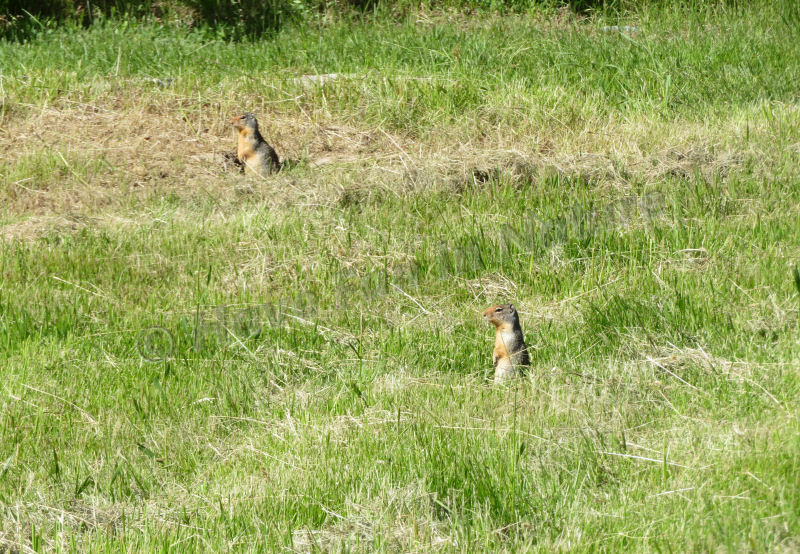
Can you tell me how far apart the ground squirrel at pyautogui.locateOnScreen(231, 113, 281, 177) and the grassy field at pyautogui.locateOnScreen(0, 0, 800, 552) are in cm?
15

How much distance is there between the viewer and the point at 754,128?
8930 mm

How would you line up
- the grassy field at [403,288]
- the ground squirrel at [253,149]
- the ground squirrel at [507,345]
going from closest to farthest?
the grassy field at [403,288], the ground squirrel at [507,345], the ground squirrel at [253,149]

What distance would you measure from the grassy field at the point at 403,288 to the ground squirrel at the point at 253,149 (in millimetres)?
151

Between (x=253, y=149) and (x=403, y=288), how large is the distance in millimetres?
2649

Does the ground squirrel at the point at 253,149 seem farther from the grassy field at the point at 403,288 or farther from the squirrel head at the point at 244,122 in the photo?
the grassy field at the point at 403,288

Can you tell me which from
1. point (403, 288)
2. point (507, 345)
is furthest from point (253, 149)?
point (507, 345)

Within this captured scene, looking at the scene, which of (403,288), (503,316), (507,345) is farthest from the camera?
(403,288)

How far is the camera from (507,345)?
546 cm

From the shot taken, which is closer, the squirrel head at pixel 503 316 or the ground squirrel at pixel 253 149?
the squirrel head at pixel 503 316

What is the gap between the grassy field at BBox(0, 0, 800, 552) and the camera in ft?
13.9

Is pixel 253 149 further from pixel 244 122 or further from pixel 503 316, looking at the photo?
pixel 503 316

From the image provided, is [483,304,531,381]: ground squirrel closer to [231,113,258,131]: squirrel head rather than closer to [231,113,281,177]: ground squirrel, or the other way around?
[231,113,281,177]: ground squirrel

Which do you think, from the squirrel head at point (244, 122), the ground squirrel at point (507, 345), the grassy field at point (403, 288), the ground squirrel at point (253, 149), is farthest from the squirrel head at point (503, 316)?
the squirrel head at point (244, 122)

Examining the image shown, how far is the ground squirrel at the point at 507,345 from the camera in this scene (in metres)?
5.43
